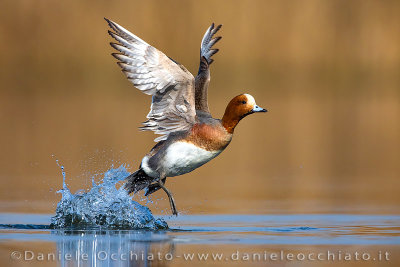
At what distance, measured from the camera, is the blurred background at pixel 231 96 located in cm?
1268

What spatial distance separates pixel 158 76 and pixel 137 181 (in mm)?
1181

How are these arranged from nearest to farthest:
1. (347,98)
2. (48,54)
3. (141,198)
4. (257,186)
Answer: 1. (141,198)
2. (257,186)
3. (347,98)
4. (48,54)

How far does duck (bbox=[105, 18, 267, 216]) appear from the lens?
32.9 feet

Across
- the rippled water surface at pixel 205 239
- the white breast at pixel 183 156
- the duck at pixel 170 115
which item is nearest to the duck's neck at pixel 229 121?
the duck at pixel 170 115

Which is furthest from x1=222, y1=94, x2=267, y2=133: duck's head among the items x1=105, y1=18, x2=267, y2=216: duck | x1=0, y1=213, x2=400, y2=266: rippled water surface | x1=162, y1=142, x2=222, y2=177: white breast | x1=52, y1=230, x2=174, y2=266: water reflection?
x1=52, y1=230, x2=174, y2=266: water reflection

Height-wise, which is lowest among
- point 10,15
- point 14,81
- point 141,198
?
point 141,198

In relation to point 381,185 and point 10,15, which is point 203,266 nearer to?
point 381,185

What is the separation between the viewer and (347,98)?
35156 mm

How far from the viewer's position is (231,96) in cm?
3250

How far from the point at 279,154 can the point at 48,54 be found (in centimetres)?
2820

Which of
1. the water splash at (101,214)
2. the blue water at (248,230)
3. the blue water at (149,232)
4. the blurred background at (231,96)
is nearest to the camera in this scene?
the blue water at (149,232)

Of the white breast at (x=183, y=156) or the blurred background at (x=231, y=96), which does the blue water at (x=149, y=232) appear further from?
the blurred background at (x=231, y=96)

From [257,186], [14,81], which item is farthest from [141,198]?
[14,81]

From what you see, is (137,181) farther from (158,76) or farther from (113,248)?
(113,248)
